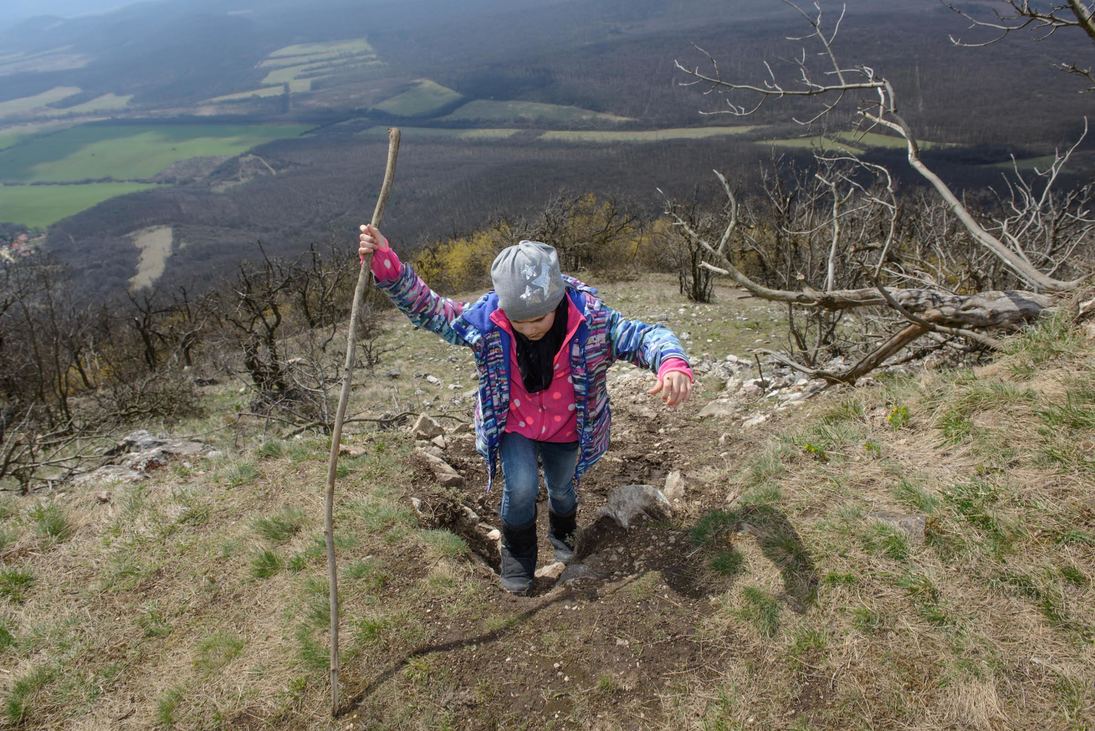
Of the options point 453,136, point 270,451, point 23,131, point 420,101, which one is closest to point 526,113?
point 453,136

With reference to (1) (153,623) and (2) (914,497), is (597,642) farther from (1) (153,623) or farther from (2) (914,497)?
(1) (153,623)

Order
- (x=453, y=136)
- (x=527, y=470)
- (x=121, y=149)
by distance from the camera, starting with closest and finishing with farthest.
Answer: (x=527, y=470) → (x=453, y=136) → (x=121, y=149)

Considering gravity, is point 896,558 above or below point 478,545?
above

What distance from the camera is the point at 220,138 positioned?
13825cm

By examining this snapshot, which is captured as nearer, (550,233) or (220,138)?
(550,233)

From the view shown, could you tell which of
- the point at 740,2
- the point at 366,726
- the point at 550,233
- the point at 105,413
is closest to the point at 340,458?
the point at 366,726

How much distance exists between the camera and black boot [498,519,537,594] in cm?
330

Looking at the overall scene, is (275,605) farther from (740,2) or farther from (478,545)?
(740,2)

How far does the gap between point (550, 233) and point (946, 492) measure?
2484cm

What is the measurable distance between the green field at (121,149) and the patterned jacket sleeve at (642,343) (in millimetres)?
145308

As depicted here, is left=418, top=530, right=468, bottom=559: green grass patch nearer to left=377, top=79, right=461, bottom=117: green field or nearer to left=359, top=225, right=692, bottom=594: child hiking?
left=359, top=225, right=692, bottom=594: child hiking

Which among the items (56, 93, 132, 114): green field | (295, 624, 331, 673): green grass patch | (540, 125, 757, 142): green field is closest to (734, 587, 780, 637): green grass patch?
(295, 624, 331, 673): green grass patch

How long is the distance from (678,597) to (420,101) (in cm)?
16118

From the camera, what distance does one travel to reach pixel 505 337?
9.58ft
